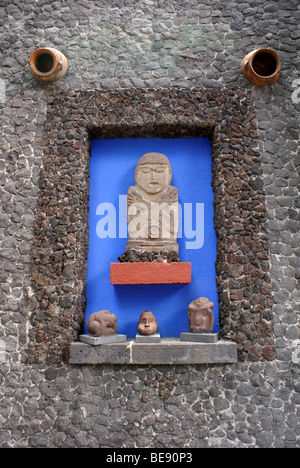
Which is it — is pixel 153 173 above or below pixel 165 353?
above

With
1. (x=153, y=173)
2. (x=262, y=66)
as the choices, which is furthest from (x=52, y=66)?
(x=262, y=66)

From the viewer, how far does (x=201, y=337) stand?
11.1 feet

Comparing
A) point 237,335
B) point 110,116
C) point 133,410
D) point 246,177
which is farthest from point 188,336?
point 110,116

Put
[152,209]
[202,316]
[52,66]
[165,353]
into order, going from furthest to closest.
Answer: [52,66] → [152,209] → [202,316] → [165,353]

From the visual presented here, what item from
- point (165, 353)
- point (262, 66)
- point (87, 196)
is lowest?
point (165, 353)

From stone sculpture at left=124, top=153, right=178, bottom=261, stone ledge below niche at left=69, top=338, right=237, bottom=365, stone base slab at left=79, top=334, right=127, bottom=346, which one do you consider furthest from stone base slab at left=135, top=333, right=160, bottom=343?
stone sculpture at left=124, top=153, right=178, bottom=261

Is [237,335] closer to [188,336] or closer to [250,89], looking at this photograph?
[188,336]

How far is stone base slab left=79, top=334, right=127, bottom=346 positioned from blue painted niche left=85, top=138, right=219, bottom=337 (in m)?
0.26

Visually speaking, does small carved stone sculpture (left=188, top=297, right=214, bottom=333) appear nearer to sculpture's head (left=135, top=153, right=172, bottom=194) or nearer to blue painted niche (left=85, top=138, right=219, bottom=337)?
blue painted niche (left=85, top=138, right=219, bottom=337)

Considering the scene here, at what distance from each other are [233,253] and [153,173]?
1.18m

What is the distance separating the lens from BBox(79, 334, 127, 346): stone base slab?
10.9 feet

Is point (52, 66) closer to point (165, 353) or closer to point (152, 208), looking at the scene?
point (152, 208)

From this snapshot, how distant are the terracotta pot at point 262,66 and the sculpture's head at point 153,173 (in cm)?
126

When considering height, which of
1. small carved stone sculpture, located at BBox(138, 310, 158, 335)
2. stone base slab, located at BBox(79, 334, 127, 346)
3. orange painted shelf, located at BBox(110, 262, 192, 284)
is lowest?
stone base slab, located at BBox(79, 334, 127, 346)
